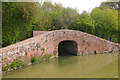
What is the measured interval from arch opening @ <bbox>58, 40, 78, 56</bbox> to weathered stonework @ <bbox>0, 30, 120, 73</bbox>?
75 cm

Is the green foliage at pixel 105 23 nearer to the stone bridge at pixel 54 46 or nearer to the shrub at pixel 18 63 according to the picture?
the stone bridge at pixel 54 46

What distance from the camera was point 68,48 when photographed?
49.7 ft

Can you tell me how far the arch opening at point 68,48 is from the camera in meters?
13.5

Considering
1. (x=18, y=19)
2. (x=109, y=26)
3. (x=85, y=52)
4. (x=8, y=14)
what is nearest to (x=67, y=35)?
(x=85, y=52)

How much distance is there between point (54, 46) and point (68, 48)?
3813mm

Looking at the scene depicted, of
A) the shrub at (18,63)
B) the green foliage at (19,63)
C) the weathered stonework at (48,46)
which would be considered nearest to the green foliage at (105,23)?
the weathered stonework at (48,46)

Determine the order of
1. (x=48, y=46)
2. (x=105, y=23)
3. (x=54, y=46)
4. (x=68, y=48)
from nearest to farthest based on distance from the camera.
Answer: (x=48, y=46) → (x=54, y=46) → (x=68, y=48) → (x=105, y=23)

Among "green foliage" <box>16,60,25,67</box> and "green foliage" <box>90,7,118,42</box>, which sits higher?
"green foliage" <box>90,7,118,42</box>

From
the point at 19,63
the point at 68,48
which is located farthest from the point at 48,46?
the point at 68,48

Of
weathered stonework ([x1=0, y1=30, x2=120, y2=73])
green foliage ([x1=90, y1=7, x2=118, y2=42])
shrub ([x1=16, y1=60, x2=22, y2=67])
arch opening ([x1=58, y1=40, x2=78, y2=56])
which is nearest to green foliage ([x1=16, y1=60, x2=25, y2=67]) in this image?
shrub ([x1=16, y1=60, x2=22, y2=67])

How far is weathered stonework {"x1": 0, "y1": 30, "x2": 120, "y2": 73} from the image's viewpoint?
7845 millimetres

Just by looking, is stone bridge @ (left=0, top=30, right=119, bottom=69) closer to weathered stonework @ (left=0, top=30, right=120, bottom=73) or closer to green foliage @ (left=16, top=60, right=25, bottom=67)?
weathered stonework @ (left=0, top=30, right=120, bottom=73)

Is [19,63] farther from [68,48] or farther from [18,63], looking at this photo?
[68,48]

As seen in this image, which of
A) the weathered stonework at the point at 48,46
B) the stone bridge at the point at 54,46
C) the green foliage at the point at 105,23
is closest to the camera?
the weathered stonework at the point at 48,46
